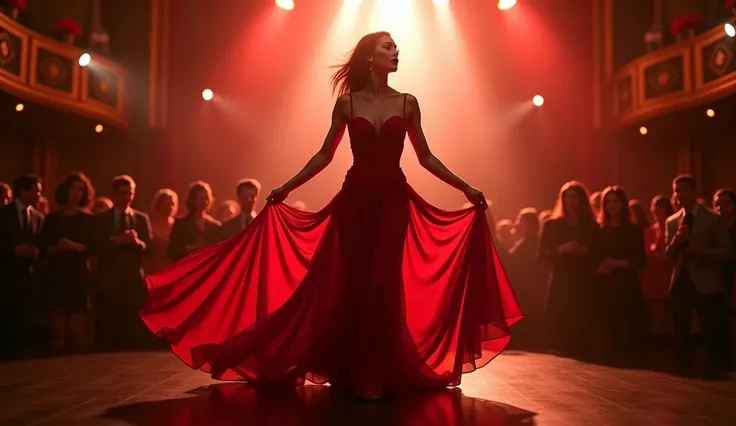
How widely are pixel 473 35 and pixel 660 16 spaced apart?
3052 mm

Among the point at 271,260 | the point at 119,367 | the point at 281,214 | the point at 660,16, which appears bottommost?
the point at 119,367

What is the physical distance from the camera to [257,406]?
2.97 meters

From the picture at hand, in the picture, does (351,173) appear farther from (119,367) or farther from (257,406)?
(119,367)

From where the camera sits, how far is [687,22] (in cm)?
1027

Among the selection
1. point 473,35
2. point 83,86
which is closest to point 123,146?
point 83,86

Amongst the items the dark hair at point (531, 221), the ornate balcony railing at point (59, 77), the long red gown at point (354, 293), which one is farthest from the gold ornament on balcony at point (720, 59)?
the ornate balcony railing at point (59, 77)

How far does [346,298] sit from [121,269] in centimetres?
314

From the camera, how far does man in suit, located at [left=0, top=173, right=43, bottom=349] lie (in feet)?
18.1

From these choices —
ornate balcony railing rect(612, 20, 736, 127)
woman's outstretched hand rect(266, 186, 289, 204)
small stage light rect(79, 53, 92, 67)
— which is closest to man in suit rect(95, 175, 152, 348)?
woman's outstretched hand rect(266, 186, 289, 204)

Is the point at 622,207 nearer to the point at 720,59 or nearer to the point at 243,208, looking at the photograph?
the point at 243,208

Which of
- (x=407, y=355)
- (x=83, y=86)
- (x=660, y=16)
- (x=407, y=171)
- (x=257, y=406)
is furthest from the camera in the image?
(x=407, y=171)

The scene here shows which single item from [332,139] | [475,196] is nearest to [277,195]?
[332,139]

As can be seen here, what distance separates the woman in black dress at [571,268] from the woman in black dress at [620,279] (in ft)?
0.32

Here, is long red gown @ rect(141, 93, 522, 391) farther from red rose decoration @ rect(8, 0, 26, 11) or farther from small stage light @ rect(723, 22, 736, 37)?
Answer: red rose decoration @ rect(8, 0, 26, 11)
